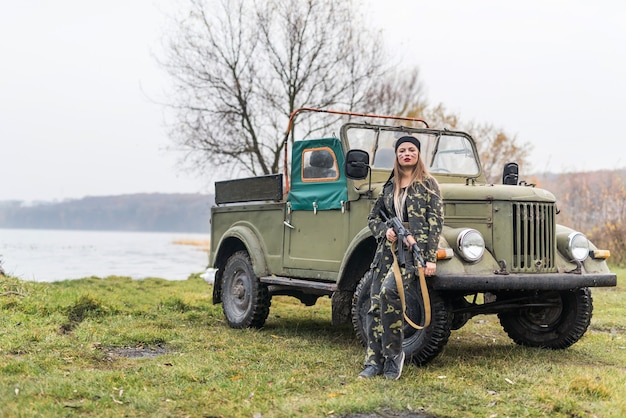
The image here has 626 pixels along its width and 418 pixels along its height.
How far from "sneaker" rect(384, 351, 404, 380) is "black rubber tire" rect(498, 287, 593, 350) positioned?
164 centimetres

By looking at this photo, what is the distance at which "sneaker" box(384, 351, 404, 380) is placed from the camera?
588cm

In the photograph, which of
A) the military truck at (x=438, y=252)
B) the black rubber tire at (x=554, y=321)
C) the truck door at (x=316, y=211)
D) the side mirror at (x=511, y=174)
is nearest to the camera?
the military truck at (x=438, y=252)

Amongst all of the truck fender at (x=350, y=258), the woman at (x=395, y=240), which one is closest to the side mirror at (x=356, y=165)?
the truck fender at (x=350, y=258)

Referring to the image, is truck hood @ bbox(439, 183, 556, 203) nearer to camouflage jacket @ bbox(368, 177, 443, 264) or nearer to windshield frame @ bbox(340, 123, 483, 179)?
camouflage jacket @ bbox(368, 177, 443, 264)

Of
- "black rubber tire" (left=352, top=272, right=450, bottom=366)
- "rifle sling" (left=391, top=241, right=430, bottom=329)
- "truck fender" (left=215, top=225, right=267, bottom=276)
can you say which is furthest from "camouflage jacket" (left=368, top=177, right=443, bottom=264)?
"truck fender" (left=215, top=225, right=267, bottom=276)

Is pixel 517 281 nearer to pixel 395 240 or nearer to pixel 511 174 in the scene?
pixel 395 240

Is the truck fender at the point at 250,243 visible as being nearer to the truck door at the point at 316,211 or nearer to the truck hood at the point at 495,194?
the truck door at the point at 316,211

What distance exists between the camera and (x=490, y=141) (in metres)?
23.0

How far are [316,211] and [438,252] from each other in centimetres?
199

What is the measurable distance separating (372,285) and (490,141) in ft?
58.1

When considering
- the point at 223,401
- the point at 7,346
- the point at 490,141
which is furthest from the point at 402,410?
the point at 490,141

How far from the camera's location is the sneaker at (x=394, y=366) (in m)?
5.88

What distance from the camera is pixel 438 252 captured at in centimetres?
615

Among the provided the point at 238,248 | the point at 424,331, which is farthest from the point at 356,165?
the point at 238,248
